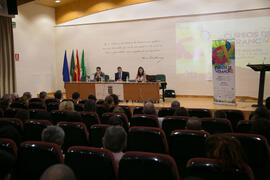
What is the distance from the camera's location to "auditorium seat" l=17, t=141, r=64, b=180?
2062 millimetres

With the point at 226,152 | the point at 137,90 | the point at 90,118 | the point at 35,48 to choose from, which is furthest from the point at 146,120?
the point at 35,48

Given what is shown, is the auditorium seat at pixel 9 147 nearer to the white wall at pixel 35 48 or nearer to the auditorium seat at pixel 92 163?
the auditorium seat at pixel 92 163

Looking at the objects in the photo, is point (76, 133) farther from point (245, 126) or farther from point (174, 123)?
point (245, 126)

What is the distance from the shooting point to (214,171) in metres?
1.66

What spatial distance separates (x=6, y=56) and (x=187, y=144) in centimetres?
908

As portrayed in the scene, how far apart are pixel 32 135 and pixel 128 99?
5.57 meters

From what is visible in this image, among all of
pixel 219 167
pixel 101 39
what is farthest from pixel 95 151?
pixel 101 39

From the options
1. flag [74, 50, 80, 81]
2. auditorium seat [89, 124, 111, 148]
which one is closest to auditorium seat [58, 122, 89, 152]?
auditorium seat [89, 124, 111, 148]

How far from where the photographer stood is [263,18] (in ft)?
A: 27.5

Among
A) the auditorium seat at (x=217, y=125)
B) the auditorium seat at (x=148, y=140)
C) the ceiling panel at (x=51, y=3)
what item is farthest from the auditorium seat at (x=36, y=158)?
the ceiling panel at (x=51, y=3)

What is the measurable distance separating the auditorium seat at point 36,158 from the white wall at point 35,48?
30.7ft

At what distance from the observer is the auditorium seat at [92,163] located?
1913 mm

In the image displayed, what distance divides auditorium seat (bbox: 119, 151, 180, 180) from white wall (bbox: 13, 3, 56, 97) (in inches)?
398

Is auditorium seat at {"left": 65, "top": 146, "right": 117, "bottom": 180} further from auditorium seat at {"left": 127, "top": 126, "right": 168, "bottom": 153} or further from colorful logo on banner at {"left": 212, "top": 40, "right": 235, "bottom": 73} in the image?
colorful logo on banner at {"left": 212, "top": 40, "right": 235, "bottom": 73}
